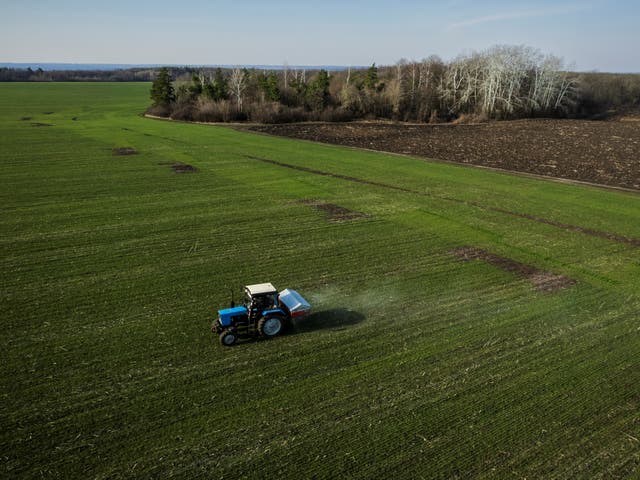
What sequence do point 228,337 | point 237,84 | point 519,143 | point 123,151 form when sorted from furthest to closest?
point 237,84, point 519,143, point 123,151, point 228,337

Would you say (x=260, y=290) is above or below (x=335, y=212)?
above

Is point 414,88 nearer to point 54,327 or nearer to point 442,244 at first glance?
point 442,244

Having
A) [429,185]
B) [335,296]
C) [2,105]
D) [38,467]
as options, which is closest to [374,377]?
[335,296]

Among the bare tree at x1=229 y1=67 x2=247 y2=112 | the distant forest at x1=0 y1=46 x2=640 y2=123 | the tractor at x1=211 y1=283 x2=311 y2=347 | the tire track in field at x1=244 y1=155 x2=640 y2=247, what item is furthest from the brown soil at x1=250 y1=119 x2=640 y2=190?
the tractor at x1=211 y1=283 x2=311 y2=347

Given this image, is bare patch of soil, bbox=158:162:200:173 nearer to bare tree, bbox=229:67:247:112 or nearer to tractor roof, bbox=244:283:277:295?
tractor roof, bbox=244:283:277:295

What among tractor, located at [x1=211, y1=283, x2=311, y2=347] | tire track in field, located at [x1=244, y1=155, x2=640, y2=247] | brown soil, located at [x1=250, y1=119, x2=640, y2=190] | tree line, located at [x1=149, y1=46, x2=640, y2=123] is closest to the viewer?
tractor, located at [x1=211, y1=283, x2=311, y2=347]

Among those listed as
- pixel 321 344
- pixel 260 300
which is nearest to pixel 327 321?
pixel 321 344

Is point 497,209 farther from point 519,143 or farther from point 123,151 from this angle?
point 123,151
